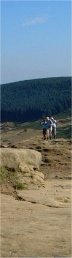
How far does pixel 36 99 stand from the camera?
3934cm

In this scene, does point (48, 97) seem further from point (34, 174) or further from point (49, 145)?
point (34, 174)

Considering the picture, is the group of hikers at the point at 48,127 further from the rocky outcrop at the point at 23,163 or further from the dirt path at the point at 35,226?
the dirt path at the point at 35,226

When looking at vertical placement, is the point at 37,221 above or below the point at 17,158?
above

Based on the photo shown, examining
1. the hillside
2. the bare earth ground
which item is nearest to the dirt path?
the bare earth ground

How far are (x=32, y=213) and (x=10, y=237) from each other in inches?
62.7

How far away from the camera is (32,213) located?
8375 mm

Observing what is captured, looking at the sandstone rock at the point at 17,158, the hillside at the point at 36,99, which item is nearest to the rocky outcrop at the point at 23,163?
the sandstone rock at the point at 17,158

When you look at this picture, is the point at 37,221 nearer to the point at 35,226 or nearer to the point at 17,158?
the point at 35,226

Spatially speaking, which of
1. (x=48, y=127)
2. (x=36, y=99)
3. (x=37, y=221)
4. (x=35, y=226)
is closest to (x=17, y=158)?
(x=37, y=221)

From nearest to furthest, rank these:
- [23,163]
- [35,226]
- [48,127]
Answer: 1. [35,226]
2. [23,163]
3. [48,127]

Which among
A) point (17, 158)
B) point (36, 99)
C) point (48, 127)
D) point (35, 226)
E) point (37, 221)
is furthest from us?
point (36, 99)

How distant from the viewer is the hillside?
3847 centimetres

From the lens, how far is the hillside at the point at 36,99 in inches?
1515

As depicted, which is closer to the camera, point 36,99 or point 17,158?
point 17,158
